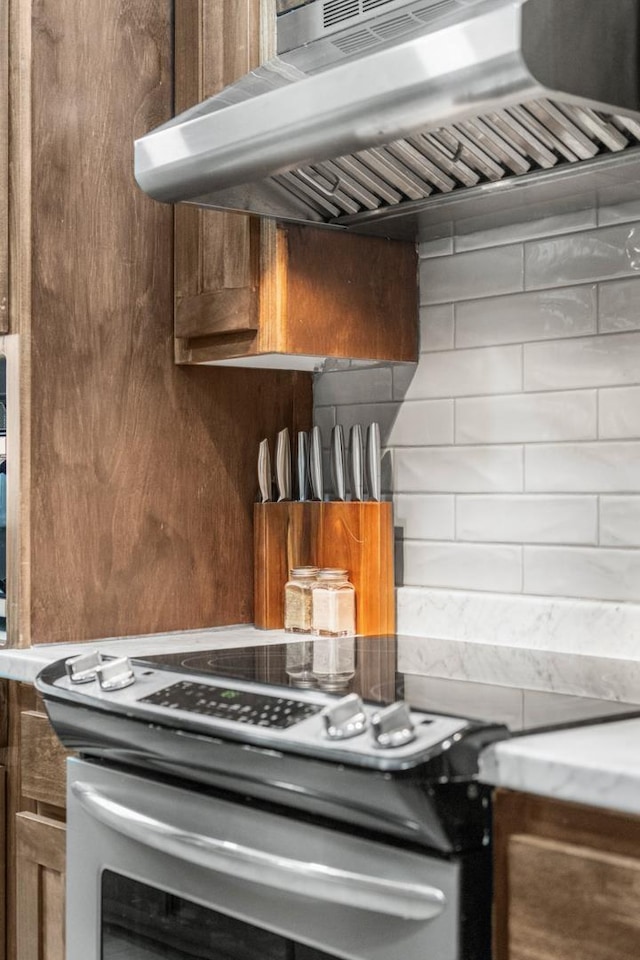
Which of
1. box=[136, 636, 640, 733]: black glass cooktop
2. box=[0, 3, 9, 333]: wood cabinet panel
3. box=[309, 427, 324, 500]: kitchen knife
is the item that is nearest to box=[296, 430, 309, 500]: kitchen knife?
box=[309, 427, 324, 500]: kitchen knife

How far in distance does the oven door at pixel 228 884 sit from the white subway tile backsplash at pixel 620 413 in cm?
85

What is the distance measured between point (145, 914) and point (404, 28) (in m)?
1.27

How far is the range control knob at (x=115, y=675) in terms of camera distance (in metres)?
1.66

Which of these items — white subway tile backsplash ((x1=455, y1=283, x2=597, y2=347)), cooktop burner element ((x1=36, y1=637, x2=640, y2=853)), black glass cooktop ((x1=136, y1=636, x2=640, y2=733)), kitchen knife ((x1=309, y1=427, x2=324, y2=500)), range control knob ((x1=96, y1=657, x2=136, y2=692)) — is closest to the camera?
cooktop burner element ((x1=36, y1=637, x2=640, y2=853))

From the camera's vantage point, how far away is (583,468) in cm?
197

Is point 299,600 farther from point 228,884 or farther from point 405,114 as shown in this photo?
point 405,114

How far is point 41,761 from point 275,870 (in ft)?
2.32

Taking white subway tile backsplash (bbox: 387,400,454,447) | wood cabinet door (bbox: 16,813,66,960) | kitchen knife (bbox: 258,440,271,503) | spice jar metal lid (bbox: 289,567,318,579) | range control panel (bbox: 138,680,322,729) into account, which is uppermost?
white subway tile backsplash (bbox: 387,400,454,447)

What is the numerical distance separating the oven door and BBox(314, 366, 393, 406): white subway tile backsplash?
946 mm

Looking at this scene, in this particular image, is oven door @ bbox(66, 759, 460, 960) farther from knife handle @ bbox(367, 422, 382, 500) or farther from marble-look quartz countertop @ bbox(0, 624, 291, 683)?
knife handle @ bbox(367, 422, 382, 500)

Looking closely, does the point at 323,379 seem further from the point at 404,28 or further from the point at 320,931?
the point at 320,931

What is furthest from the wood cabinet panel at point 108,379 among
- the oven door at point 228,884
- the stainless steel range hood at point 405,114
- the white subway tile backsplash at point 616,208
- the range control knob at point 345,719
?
the range control knob at point 345,719

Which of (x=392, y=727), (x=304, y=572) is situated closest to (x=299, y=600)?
(x=304, y=572)

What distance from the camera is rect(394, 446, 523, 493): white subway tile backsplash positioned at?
82.3 inches
